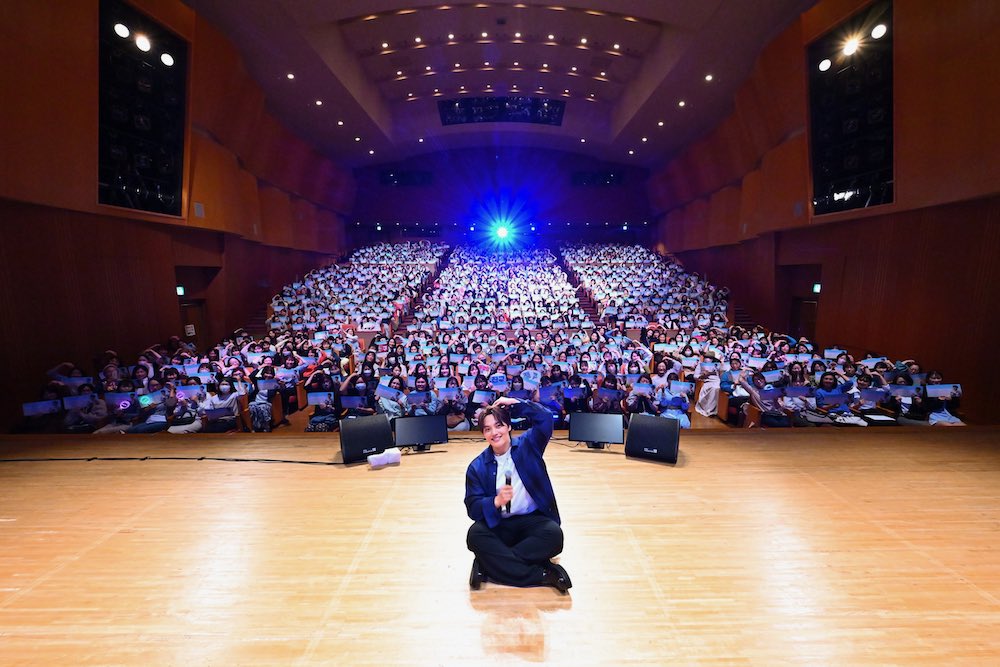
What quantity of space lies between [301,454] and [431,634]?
2988 mm

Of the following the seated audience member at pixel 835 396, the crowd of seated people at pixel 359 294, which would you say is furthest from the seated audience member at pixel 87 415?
the seated audience member at pixel 835 396

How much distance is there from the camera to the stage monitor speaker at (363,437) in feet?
14.9

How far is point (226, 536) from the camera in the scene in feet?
10.8

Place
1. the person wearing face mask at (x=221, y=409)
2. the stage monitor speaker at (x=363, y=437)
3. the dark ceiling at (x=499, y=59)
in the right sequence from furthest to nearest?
the dark ceiling at (x=499, y=59)
the person wearing face mask at (x=221, y=409)
the stage monitor speaker at (x=363, y=437)

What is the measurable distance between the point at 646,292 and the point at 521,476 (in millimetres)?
12923

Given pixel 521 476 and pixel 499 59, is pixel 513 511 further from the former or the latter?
pixel 499 59

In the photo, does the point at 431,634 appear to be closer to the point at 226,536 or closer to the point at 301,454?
the point at 226,536

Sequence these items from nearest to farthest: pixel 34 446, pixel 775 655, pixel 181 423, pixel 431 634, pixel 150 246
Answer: pixel 775 655
pixel 431 634
pixel 34 446
pixel 181 423
pixel 150 246

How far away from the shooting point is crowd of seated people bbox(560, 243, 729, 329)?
39.6 feet

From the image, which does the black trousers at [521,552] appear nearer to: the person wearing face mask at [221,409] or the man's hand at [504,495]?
the man's hand at [504,495]

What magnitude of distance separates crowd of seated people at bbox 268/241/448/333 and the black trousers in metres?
8.64

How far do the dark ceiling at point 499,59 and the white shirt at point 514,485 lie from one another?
11119 mm

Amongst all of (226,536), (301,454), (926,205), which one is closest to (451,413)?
(301,454)

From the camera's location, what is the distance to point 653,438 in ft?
14.9
